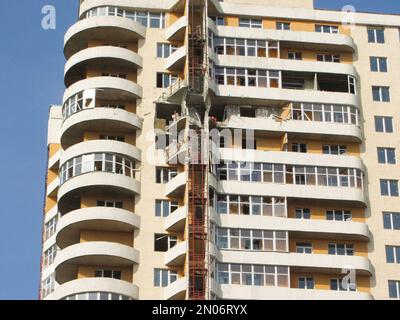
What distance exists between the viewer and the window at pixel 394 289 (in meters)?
85.2

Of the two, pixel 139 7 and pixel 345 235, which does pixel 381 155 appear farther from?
pixel 139 7

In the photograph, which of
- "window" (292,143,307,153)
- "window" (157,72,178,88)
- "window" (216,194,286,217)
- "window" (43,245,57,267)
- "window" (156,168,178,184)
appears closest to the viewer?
"window" (216,194,286,217)

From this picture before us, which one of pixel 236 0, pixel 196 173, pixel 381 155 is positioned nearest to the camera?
pixel 196 173

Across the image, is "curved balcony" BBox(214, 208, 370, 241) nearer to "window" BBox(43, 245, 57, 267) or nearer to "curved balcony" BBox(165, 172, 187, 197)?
"curved balcony" BBox(165, 172, 187, 197)

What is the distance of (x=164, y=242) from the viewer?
8531cm

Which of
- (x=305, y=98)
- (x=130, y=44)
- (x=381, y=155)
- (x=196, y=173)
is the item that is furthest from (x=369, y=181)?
(x=130, y=44)

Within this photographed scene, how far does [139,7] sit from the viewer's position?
95.1 metres

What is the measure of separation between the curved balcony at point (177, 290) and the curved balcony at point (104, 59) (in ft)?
65.5

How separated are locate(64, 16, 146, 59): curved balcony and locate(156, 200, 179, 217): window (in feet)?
50.2

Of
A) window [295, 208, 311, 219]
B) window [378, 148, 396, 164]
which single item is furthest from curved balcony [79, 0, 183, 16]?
window [378, 148, 396, 164]

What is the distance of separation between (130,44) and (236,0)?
33.3 ft

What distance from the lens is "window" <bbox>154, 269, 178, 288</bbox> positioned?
83.6 meters

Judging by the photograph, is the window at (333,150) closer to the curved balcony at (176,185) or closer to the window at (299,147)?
the window at (299,147)

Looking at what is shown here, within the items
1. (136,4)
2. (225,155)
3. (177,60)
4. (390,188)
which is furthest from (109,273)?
(136,4)
